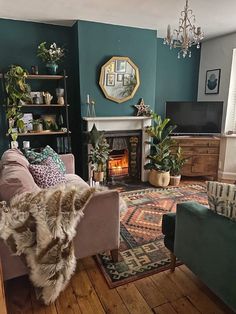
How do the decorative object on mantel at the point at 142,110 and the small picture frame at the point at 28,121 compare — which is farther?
the decorative object on mantel at the point at 142,110

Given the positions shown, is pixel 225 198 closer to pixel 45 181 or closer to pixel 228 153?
pixel 45 181

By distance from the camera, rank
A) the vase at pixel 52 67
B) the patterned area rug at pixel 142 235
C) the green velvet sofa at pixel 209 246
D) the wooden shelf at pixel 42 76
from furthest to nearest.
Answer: the vase at pixel 52 67
the wooden shelf at pixel 42 76
the patterned area rug at pixel 142 235
the green velvet sofa at pixel 209 246

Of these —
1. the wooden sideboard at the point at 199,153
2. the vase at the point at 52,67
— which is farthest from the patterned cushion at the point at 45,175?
the wooden sideboard at the point at 199,153

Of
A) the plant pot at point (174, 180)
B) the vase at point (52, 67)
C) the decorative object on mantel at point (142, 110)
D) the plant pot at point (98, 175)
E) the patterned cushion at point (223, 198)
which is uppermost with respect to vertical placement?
the vase at point (52, 67)

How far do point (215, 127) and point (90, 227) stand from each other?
3.55 metres

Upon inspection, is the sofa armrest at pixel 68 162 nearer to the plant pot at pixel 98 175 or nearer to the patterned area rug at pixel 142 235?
the plant pot at pixel 98 175

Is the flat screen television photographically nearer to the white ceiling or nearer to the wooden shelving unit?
the white ceiling

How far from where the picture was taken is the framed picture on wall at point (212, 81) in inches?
184

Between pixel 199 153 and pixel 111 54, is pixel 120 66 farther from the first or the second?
pixel 199 153

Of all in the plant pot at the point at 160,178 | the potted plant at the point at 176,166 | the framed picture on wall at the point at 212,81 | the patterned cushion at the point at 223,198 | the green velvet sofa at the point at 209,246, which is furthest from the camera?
the framed picture on wall at the point at 212,81

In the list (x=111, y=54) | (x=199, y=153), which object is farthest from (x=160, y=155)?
(x=111, y=54)

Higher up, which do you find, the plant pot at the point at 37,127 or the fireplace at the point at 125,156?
the plant pot at the point at 37,127

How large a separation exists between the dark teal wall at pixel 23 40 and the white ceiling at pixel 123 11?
5.5 inches

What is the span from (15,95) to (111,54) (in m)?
1.70
